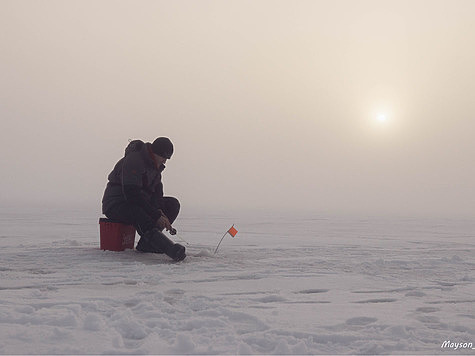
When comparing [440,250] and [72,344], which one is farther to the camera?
[440,250]

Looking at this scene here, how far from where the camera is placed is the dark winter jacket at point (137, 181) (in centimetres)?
432

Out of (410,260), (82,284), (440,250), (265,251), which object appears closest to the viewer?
(82,284)

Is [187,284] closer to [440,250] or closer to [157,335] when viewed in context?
[157,335]

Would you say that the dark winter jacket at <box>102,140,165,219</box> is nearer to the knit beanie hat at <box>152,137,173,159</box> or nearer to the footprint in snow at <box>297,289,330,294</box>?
the knit beanie hat at <box>152,137,173,159</box>

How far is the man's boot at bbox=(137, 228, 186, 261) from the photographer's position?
4.12m

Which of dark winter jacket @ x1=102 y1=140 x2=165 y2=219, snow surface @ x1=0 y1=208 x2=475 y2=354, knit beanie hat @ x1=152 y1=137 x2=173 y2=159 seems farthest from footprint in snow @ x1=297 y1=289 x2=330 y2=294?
knit beanie hat @ x1=152 y1=137 x2=173 y2=159

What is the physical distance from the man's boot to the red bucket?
15.2 inches

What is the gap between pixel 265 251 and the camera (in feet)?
16.9

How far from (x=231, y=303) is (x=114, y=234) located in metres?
2.42

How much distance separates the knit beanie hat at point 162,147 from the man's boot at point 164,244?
75cm

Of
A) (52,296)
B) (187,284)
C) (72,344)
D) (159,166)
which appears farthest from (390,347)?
(159,166)

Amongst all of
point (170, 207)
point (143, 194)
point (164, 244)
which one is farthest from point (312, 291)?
point (170, 207)

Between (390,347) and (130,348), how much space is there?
44.1 inches

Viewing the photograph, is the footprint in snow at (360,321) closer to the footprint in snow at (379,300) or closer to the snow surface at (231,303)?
the snow surface at (231,303)
